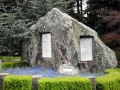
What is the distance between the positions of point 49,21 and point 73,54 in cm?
211

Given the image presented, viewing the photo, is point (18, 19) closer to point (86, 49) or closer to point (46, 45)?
point (46, 45)

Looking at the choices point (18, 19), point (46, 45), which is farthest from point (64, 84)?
point (18, 19)

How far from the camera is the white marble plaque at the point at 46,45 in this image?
35.4 feet

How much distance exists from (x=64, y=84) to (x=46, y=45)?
175 inches

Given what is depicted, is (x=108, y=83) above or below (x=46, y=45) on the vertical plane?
below

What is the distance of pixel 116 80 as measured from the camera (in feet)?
24.3

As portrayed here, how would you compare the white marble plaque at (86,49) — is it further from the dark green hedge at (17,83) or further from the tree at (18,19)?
the dark green hedge at (17,83)

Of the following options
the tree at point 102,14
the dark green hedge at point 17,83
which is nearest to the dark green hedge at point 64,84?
the dark green hedge at point 17,83

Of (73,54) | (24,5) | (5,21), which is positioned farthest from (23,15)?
(73,54)

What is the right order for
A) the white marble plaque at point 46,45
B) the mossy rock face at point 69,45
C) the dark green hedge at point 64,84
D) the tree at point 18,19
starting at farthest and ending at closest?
1. the tree at point 18,19
2. the white marble plaque at point 46,45
3. the mossy rock face at point 69,45
4. the dark green hedge at point 64,84

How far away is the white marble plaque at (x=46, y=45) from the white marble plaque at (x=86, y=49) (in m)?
1.55

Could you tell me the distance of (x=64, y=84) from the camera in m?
6.76

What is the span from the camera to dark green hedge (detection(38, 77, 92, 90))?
264 inches

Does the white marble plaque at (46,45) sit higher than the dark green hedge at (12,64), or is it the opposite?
the white marble plaque at (46,45)
